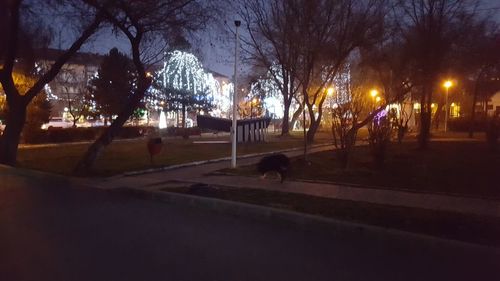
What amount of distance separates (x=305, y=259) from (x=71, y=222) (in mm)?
4358

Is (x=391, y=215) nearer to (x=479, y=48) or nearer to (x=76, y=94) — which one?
(x=479, y=48)

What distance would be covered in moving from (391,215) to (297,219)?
62.9 inches

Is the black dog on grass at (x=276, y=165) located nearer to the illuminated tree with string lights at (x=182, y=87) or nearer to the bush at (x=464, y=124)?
the bush at (x=464, y=124)

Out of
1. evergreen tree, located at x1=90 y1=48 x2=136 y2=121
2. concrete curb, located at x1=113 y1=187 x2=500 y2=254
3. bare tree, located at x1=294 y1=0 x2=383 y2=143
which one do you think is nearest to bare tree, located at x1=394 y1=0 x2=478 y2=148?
bare tree, located at x1=294 y1=0 x2=383 y2=143

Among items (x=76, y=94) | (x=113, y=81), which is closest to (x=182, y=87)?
(x=113, y=81)

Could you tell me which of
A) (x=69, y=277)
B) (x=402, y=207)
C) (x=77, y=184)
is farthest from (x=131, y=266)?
(x=77, y=184)

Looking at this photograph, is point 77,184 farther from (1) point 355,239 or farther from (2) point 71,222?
(1) point 355,239

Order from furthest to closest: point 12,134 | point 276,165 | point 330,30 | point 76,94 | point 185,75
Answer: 1. point 76,94
2. point 185,75
3. point 330,30
4. point 12,134
5. point 276,165

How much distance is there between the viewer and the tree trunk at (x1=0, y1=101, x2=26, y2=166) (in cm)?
1828

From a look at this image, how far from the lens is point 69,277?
5.66 meters

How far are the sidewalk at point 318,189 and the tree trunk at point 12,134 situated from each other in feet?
19.7

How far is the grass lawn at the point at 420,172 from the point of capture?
1187 centimetres

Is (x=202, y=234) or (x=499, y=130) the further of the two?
(x=499, y=130)

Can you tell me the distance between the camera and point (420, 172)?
1441 cm
